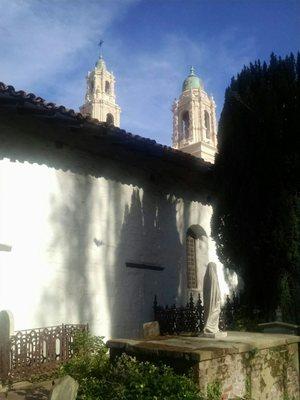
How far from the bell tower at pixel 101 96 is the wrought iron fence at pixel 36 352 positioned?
146ft

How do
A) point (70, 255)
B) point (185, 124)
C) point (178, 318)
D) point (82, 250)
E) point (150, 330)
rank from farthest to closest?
1. point (185, 124)
2. point (178, 318)
3. point (82, 250)
4. point (70, 255)
5. point (150, 330)

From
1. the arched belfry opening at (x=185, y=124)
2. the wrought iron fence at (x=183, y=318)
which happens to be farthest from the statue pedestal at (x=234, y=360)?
the arched belfry opening at (x=185, y=124)

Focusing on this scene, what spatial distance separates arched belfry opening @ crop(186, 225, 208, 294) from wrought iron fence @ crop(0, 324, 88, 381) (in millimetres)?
5978

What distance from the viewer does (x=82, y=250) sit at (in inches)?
364

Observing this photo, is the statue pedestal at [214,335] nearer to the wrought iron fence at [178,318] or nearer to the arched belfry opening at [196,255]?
the wrought iron fence at [178,318]

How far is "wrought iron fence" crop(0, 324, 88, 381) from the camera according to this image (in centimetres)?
656

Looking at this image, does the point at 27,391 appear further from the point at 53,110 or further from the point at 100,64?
the point at 100,64

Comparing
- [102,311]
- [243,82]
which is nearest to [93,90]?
[243,82]

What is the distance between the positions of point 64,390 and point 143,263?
643 centimetres

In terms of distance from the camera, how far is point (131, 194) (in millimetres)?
10984

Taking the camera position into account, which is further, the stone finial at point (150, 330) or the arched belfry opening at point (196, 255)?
the arched belfry opening at point (196, 255)

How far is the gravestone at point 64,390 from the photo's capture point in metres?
4.32

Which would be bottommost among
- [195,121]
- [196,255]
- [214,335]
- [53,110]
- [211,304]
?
[214,335]

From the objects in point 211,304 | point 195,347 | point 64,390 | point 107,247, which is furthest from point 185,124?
point 64,390
